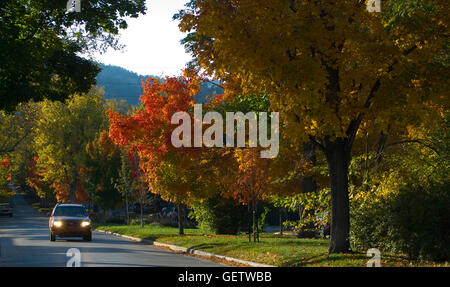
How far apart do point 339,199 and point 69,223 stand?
1487cm

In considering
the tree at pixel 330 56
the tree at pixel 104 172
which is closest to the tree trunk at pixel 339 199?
the tree at pixel 330 56

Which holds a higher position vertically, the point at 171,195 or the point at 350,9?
the point at 350,9

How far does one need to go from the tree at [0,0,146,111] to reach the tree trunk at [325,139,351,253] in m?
12.2

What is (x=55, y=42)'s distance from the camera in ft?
85.0

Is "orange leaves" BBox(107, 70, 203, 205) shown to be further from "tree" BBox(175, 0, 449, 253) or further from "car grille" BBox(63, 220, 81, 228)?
"tree" BBox(175, 0, 449, 253)

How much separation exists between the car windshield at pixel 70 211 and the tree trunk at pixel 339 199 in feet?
50.0

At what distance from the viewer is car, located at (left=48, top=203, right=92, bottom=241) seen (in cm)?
2697

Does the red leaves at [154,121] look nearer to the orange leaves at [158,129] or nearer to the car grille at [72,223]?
the orange leaves at [158,129]

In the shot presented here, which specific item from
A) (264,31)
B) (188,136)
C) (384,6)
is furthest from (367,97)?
(188,136)

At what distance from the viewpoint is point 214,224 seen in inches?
1341

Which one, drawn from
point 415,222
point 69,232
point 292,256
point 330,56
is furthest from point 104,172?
point 415,222

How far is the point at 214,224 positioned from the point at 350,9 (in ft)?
69.5

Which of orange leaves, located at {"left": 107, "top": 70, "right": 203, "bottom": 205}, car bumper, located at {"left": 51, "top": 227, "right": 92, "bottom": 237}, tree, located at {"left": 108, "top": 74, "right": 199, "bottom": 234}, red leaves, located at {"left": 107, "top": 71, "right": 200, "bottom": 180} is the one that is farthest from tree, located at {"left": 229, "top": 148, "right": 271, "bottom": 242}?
car bumper, located at {"left": 51, "top": 227, "right": 92, "bottom": 237}

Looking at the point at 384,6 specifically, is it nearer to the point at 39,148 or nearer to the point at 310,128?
the point at 310,128
